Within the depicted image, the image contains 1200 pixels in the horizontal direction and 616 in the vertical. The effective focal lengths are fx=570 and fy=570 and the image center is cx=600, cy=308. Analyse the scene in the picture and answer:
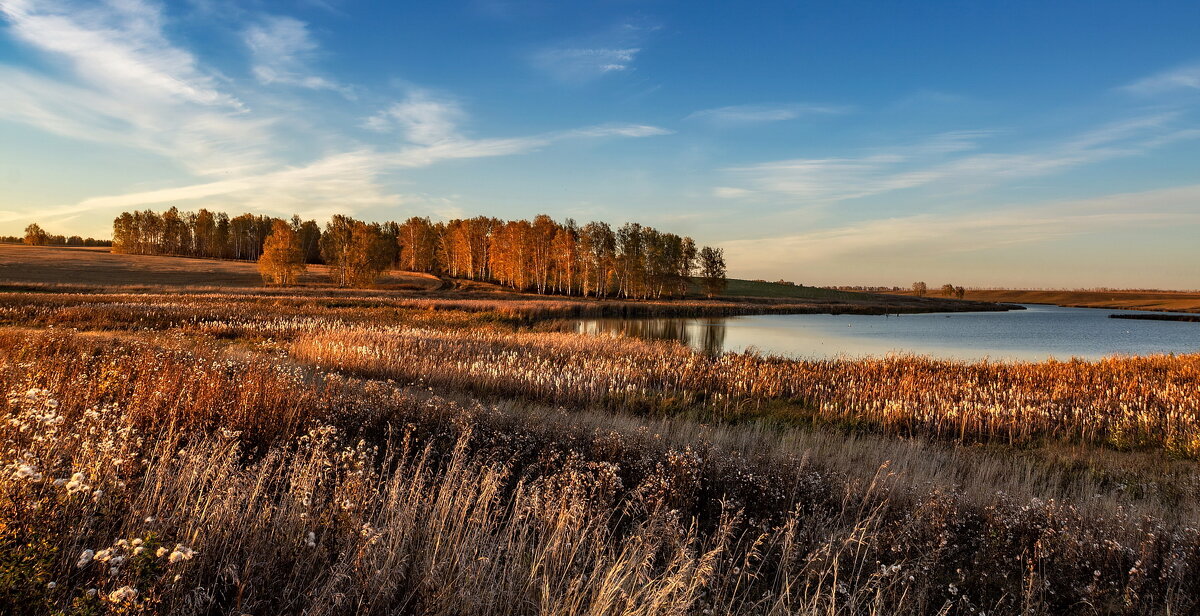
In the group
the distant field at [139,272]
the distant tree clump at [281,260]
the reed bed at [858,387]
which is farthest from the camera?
the distant tree clump at [281,260]

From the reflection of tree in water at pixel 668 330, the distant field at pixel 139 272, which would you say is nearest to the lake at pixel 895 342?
the reflection of tree in water at pixel 668 330

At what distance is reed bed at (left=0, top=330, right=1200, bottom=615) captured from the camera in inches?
115

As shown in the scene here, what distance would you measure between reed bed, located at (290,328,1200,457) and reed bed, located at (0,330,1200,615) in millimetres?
4993

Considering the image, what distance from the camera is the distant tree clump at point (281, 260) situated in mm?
61647

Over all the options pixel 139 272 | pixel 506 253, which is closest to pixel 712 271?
pixel 506 253

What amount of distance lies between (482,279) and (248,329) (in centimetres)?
6522

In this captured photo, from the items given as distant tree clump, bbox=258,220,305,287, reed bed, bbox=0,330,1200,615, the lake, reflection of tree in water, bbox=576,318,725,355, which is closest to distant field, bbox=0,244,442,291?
distant tree clump, bbox=258,220,305,287

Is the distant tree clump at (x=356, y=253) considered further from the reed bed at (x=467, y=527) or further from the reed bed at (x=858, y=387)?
the reed bed at (x=467, y=527)

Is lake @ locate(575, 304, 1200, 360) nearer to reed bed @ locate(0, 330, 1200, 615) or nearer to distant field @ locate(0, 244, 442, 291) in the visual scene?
reed bed @ locate(0, 330, 1200, 615)

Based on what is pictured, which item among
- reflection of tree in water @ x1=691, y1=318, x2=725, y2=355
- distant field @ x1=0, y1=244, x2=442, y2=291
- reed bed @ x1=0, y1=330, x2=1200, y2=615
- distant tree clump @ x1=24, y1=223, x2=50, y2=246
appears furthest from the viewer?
distant tree clump @ x1=24, y1=223, x2=50, y2=246

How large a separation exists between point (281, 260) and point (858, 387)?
6318 centimetres

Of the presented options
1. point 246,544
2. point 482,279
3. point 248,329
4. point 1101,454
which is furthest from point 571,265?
point 246,544

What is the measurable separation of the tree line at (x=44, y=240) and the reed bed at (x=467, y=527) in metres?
149

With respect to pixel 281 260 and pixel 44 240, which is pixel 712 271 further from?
pixel 44 240
